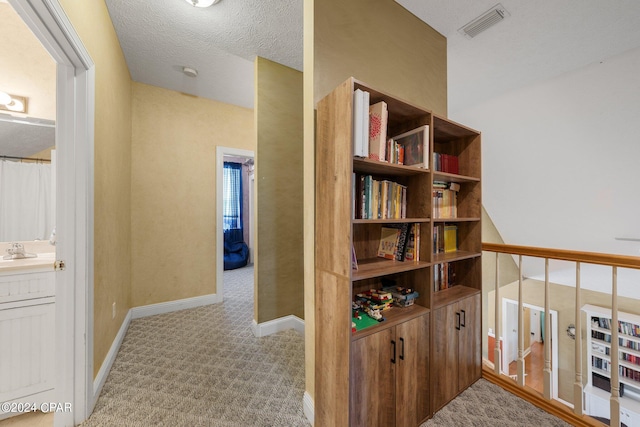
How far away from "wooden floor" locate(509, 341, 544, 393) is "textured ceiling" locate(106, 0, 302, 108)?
654 cm

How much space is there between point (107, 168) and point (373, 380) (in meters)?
2.33

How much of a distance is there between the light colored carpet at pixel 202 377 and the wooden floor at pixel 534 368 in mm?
5128

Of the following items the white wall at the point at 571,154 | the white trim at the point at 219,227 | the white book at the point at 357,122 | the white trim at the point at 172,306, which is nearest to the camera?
the white book at the point at 357,122

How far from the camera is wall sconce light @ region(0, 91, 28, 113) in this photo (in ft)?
6.06

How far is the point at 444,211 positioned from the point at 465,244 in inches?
14.0

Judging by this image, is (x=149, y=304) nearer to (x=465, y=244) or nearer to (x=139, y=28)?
(x=139, y=28)

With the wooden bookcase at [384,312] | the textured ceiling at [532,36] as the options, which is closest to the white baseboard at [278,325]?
the wooden bookcase at [384,312]

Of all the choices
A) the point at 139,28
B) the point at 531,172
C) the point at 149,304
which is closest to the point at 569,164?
the point at 531,172

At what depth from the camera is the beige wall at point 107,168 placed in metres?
1.59

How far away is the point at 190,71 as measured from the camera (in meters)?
2.63

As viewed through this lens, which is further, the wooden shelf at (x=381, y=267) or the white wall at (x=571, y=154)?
the white wall at (x=571, y=154)

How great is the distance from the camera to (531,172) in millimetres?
3219

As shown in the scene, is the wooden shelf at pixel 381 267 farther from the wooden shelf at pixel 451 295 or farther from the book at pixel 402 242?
the wooden shelf at pixel 451 295

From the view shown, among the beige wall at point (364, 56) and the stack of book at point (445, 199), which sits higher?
the beige wall at point (364, 56)
